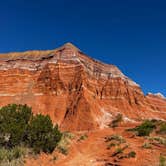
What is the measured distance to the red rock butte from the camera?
140 feet

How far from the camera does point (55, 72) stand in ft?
160

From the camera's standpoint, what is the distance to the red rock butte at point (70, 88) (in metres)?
42.6

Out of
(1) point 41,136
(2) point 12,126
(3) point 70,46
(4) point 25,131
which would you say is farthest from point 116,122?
(2) point 12,126

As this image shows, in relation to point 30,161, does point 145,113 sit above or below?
above

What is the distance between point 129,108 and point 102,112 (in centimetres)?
920

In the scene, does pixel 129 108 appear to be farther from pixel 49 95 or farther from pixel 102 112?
pixel 49 95

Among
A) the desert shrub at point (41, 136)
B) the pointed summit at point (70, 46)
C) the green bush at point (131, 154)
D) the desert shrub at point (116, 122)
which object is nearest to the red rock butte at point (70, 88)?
the pointed summit at point (70, 46)

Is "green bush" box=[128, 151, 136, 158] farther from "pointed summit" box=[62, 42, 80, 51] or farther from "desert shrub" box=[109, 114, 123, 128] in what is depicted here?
"pointed summit" box=[62, 42, 80, 51]

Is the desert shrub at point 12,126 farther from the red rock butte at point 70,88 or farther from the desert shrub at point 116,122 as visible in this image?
the desert shrub at point 116,122

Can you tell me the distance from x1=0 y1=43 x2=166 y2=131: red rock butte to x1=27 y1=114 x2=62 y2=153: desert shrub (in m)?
22.0

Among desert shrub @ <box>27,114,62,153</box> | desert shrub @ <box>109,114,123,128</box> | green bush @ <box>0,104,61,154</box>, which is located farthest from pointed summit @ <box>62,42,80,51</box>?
desert shrub @ <box>27,114,62,153</box>

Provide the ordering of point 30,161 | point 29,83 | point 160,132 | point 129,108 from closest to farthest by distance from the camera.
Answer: point 30,161
point 160,132
point 29,83
point 129,108

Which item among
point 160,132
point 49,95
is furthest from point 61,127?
point 160,132

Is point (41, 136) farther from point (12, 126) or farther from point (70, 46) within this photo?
point (70, 46)
